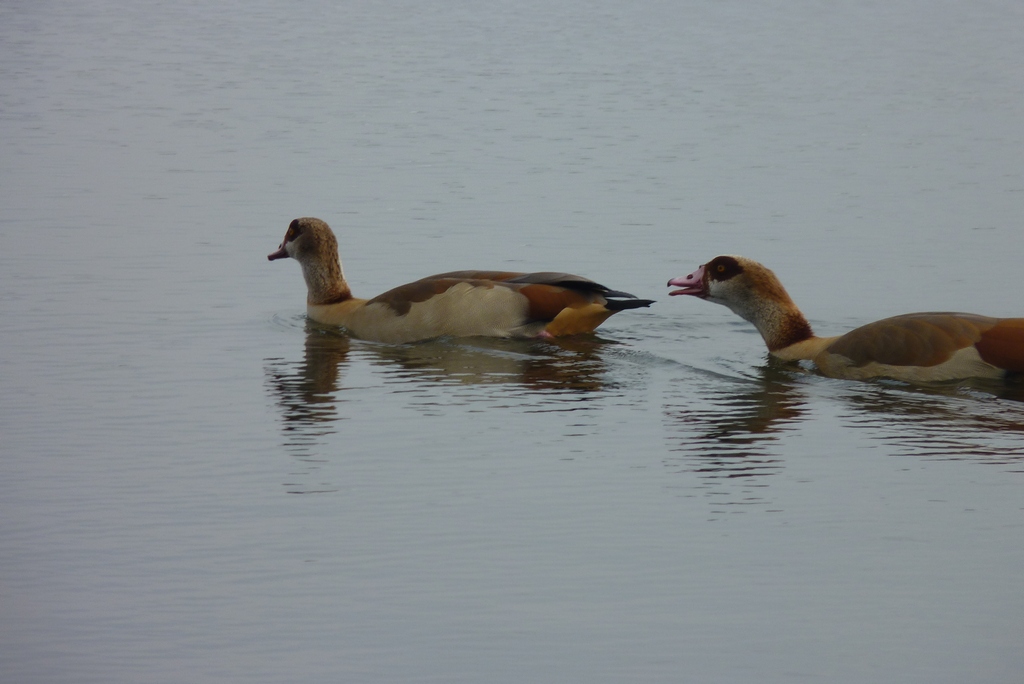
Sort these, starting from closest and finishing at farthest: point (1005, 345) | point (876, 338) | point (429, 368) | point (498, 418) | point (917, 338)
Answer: point (498, 418) < point (1005, 345) < point (917, 338) < point (876, 338) < point (429, 368)

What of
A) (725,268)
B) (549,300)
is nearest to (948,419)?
(725,268)

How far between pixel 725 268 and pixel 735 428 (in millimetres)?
3010

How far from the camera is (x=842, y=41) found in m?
44.1

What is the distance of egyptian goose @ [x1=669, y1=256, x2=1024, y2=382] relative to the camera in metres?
11.8

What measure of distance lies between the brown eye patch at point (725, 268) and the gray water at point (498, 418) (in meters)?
0.70

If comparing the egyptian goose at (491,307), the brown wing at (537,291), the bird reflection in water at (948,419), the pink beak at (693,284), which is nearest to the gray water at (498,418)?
the bird reflection in water at (948,419)

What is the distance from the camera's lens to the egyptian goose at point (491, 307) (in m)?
14.1

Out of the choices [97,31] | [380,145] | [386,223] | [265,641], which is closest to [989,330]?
[265,641]

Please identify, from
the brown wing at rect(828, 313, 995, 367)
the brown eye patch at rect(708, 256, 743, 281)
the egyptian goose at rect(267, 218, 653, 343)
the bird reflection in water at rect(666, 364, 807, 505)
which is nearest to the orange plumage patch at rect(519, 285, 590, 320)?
the egyptian goose at rect(267, 218, 653, 343)

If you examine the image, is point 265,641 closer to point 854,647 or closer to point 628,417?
point 854,647

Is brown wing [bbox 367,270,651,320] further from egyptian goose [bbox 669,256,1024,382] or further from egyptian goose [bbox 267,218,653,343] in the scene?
egyptian goose [bbox 669,256,1024,382]

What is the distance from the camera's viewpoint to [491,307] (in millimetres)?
14227

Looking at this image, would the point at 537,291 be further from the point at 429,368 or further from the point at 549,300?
the point at 429,368

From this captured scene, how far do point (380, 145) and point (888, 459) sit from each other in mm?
17109
